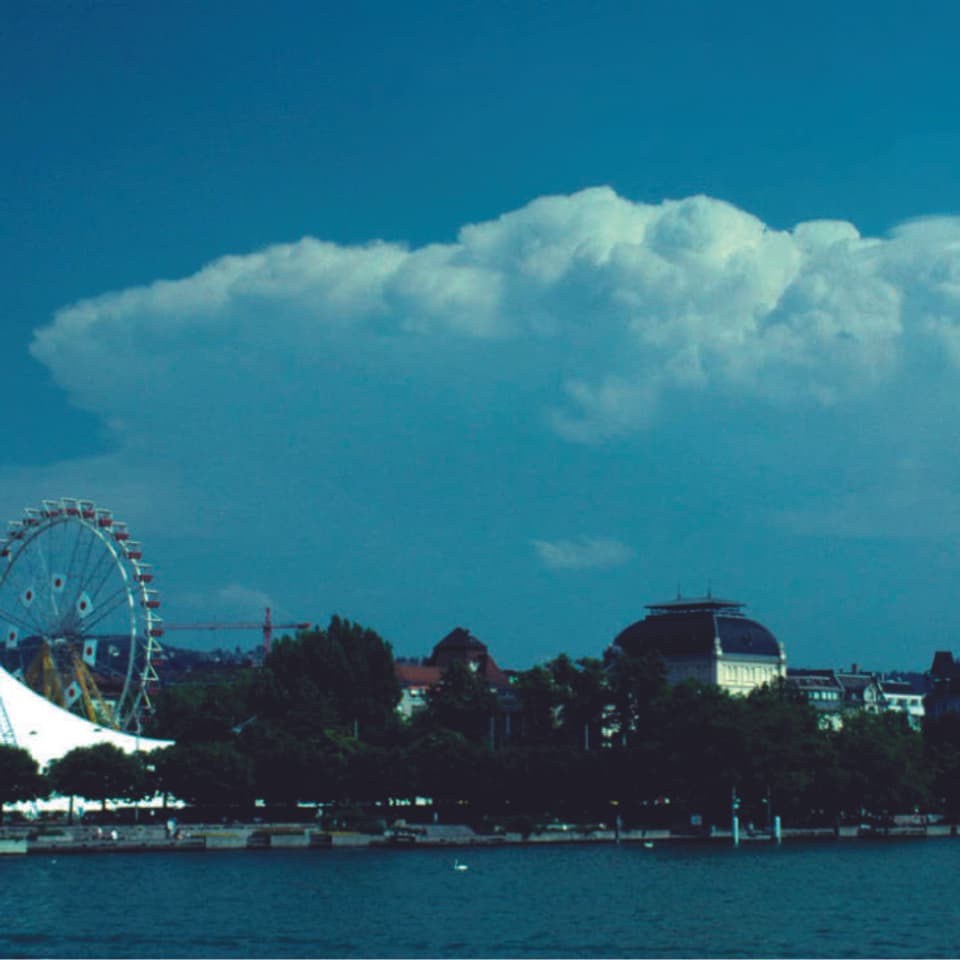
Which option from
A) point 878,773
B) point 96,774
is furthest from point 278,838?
point 878,773

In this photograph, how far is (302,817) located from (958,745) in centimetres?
5089

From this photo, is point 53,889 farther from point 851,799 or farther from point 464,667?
point 464,667

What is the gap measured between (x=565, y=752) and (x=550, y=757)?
4.79ft

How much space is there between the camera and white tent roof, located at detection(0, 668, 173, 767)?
9800 cm

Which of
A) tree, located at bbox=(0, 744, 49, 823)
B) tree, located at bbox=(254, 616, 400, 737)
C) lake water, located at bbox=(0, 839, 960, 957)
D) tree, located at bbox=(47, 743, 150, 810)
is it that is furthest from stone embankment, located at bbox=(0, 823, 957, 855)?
tree, located at bbox=(254, 616, 400, 737)

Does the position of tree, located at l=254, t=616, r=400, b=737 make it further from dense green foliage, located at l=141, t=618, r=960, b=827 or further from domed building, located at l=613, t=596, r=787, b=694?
domed building, located at l=613, t=596, r=787, b=694

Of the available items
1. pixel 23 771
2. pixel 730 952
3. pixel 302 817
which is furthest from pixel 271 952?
pixel 302 817

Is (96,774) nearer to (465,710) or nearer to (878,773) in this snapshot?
(465,710)

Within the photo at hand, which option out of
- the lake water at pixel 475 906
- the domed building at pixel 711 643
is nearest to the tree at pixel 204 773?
the lake water at pixel 475 906

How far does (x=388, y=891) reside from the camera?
6019 cm

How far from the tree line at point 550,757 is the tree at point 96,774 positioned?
85 millimetres

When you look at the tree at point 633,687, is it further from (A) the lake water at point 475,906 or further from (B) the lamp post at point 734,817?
(A) the lake water at point 475,906

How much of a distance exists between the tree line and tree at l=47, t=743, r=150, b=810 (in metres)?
0.09

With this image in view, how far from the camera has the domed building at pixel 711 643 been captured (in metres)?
159
